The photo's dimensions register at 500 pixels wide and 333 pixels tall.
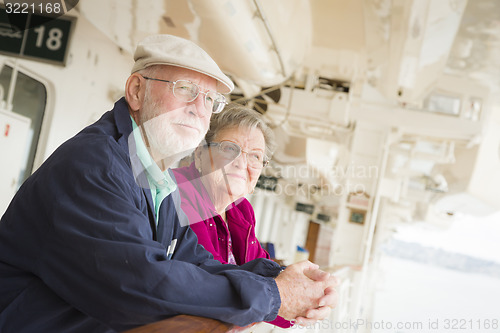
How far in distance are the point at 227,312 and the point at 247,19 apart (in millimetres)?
1822

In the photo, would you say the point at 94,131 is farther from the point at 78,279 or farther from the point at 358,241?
the point at 358,241

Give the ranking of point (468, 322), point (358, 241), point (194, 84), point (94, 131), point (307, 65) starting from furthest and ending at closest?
1. point (358, 241)
2. point (307, 65)
3. point (468, 322)
4. point (194, 84)
5. point (94, 131)

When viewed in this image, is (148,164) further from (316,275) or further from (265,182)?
(265,182)

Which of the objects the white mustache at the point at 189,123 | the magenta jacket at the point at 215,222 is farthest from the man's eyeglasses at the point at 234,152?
the white mustache at the point at 189,123

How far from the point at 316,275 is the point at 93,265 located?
0.57 metres

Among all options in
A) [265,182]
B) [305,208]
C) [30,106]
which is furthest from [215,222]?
[305,208]

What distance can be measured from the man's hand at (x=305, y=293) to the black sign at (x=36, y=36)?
2.44 metres

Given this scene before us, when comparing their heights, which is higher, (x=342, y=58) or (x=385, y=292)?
(x=342, y=58)

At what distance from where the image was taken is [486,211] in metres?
9.12

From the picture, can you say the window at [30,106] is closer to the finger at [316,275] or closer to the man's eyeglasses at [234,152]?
the man's eyeglasses at [234,152]

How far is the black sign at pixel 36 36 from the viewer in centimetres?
282

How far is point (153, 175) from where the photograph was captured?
111 cm

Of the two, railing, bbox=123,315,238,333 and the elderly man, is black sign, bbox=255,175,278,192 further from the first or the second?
railing, bbox=123,315,238,333

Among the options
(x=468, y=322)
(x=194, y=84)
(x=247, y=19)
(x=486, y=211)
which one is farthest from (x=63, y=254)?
(x=486, y=211)
